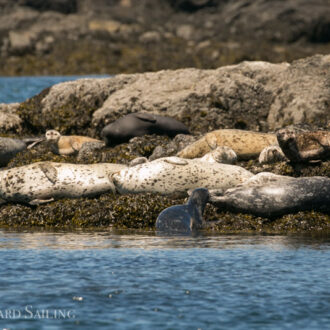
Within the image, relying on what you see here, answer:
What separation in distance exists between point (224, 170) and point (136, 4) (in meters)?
68.0

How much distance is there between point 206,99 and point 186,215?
604cm

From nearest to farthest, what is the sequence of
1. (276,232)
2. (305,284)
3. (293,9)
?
(305,284)
(276,232)
(293,9)

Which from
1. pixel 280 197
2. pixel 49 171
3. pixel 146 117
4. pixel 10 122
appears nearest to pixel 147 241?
pixel 280 197

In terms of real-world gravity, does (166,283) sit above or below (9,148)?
below

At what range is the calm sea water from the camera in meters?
5.16

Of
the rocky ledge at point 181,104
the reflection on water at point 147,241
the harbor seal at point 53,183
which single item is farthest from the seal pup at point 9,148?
the reflection on water at point 147,241

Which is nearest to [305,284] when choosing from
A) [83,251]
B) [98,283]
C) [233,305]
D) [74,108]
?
[233,305]

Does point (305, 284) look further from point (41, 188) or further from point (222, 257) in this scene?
point (41, 188)

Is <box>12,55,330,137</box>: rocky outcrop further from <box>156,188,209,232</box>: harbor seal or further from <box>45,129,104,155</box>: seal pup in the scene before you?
<box>156,188,209,232</box>: harbor seal

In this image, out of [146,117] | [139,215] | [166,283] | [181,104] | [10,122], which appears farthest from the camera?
[10,122]

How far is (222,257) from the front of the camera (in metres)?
7.29

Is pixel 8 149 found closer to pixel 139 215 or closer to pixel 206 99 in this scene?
pixel 139 215

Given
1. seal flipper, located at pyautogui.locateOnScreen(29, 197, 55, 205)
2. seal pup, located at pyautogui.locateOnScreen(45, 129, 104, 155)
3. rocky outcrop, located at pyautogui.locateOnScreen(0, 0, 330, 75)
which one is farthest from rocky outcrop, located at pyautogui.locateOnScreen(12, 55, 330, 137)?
rocky outcrop, located at pyautogui.locateOnScreen(0, 0, 330, 75)

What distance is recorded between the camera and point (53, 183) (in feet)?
35.1
